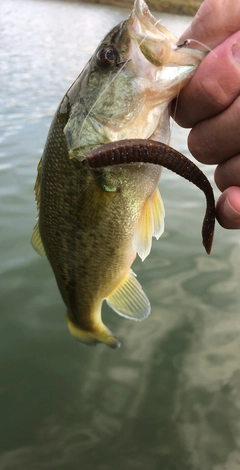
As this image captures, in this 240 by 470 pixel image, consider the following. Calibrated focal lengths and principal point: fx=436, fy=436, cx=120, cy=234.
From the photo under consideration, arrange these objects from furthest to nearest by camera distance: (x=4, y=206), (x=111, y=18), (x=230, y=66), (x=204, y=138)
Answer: (x=111, y=18) < (x=4, y=206) < (x=204, y=138) < (x=230, y=66)

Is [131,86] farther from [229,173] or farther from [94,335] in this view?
[94,335]

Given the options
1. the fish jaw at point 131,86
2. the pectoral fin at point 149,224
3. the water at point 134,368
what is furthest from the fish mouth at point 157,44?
the water at point 134,368

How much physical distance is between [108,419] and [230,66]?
2424mm

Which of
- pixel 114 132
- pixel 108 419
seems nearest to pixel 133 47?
→ pixel 114 132

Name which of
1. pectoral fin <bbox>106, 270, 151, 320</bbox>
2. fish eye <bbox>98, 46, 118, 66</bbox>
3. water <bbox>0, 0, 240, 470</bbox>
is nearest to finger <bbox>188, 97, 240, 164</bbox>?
fish eye <bbox>98, 46, 118, 66</bbox>

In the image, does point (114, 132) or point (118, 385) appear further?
point (118, 385)

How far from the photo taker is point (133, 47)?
1632 millimetres

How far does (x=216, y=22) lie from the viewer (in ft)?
5.40

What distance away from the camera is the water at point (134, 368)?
284 cm

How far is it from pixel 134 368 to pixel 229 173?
2016mm

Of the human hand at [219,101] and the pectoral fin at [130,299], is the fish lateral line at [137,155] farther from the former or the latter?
the pectoral fin at [130,299]

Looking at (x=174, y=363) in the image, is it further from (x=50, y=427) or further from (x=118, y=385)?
(x=50, y=427)

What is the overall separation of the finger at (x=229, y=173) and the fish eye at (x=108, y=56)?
25.2 inches

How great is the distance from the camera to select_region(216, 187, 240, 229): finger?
5.80 ft
